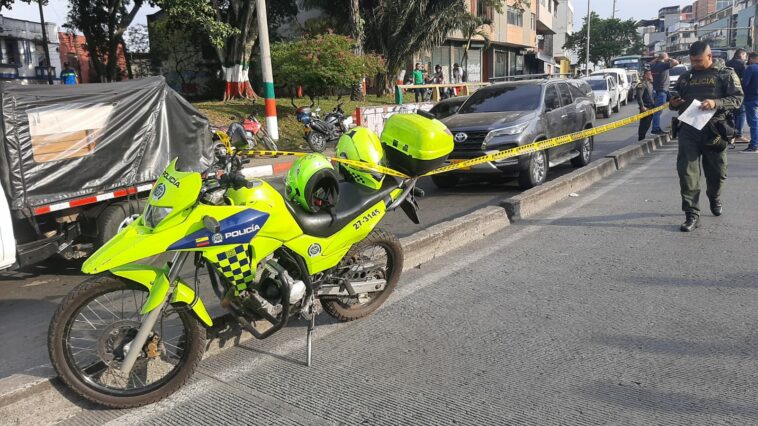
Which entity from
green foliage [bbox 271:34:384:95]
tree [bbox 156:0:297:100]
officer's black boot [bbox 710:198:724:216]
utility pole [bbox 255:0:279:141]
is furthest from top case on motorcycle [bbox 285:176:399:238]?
tree [bbox 156:0:297:100]

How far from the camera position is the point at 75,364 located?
2.98 metres

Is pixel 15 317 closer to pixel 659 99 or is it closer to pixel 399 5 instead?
pixel 659 99

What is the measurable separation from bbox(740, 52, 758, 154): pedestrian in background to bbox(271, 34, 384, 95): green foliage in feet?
33.8

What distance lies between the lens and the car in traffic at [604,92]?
22.5m

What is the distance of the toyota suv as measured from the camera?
348 inches

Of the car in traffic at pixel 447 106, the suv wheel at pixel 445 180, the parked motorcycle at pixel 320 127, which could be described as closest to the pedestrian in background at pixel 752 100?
the car in traffic at pixel 447 106

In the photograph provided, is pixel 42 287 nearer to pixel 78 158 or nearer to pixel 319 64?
pixel 78 158

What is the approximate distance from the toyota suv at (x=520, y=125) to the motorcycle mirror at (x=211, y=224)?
6.23 meters

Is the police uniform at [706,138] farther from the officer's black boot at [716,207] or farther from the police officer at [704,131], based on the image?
the officer's black boot at [716,207]

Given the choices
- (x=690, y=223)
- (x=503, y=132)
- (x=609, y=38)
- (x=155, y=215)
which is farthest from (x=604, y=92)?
(x=609, y=38)

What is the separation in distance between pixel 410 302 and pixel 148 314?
6.89 ft

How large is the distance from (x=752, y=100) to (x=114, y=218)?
461 inches

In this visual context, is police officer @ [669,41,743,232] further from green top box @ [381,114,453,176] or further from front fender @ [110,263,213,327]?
front fender @ [110,263,213,327]

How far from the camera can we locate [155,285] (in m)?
3.03
